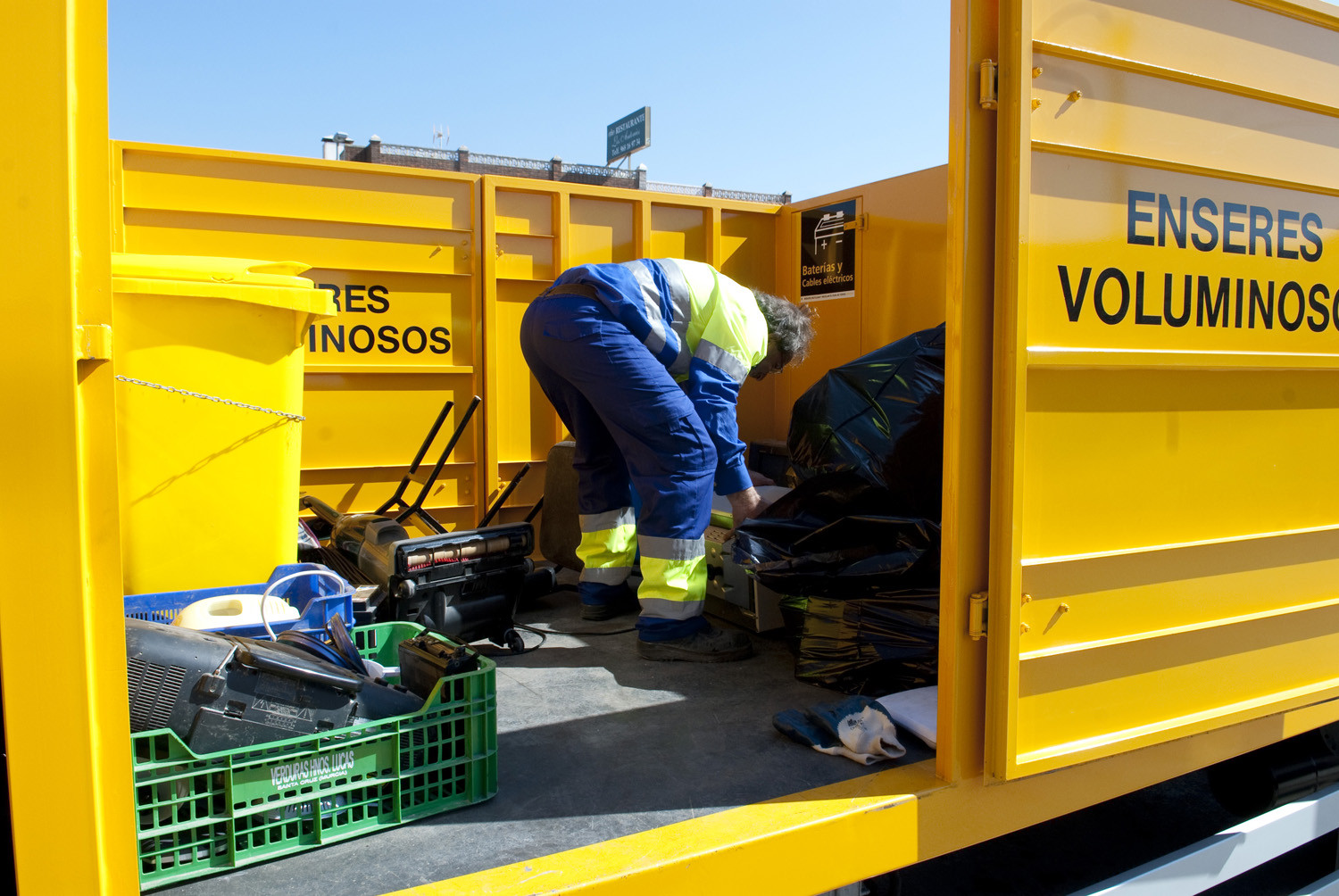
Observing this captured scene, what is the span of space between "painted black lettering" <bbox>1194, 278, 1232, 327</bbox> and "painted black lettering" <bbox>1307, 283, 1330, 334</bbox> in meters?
0.34

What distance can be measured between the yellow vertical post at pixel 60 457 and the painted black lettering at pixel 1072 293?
5.22ft

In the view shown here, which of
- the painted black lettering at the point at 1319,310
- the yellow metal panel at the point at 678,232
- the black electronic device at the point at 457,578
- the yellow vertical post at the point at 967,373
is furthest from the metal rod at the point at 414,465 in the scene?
the painted black lettering at the point at 1319,310

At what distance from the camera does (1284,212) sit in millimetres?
2111

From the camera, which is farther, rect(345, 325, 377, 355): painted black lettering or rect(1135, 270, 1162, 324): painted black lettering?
rect(345, 325, 377, 355): painted black lettering

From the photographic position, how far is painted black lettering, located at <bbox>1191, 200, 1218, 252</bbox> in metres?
1.95

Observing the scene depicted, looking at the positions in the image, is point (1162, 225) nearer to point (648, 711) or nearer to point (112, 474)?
point (648, 711)

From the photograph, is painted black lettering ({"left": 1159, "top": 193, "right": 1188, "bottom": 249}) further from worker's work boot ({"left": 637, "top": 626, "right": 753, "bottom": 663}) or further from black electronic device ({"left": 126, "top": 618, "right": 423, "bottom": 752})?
black electronic device ({"left": 126, "top": 618, "right": 423, "bottom": 752})

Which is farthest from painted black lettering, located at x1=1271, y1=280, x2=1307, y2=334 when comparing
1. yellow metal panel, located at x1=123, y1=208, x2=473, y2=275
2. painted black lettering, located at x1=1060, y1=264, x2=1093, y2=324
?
yellow metal panel, located at x1=123, y1=208, x2=473, y2=275

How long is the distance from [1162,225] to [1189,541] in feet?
2.25

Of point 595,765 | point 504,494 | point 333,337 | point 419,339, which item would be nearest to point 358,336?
point 333,337

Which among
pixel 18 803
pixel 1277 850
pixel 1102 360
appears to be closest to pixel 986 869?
pixel 1277 850

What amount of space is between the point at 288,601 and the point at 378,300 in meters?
1.96

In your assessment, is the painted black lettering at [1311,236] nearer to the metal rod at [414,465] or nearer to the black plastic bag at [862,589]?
the black plastic bag at [862,589]

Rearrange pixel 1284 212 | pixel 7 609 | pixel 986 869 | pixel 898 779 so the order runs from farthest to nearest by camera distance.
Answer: pixel 986 869, pixel 1284 212, pixel 898 779, pixel 7 609
